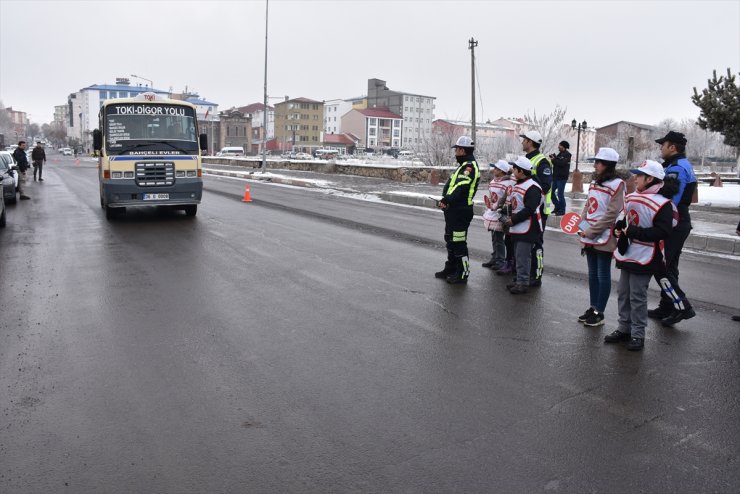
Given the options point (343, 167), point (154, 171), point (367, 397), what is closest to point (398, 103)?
point (343, 167)

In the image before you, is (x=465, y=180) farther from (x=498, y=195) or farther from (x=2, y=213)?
(x=2, y=213)

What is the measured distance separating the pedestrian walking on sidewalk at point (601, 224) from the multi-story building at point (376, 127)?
4939 inches

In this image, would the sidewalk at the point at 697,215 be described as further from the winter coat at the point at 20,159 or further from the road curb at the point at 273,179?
the winter coat at the point at 20,159

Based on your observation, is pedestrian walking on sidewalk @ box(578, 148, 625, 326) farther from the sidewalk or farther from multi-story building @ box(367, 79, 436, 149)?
multi-story building @ box(367, 79, 436, 149)

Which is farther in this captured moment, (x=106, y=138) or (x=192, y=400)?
(x=106, y=138)

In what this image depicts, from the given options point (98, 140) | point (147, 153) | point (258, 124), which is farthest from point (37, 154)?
point (258, 124)

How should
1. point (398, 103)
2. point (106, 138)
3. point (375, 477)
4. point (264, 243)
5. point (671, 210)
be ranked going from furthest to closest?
1. point (398, 103)
2. point (106, 138)
3. point (264, 243)
4. point (671, 210)
5. point (375, 477)

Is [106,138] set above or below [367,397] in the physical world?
above

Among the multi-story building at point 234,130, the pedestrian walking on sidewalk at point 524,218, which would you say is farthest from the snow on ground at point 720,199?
the multi-story building at point 234,130

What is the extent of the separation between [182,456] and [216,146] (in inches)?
4948

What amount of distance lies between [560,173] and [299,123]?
12102 cm

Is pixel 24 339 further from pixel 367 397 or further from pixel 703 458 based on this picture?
pixel 703 458

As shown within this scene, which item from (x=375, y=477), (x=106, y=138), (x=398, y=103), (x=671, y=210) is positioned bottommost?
(x=375, y=477)

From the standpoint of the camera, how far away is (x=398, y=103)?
140 metres
